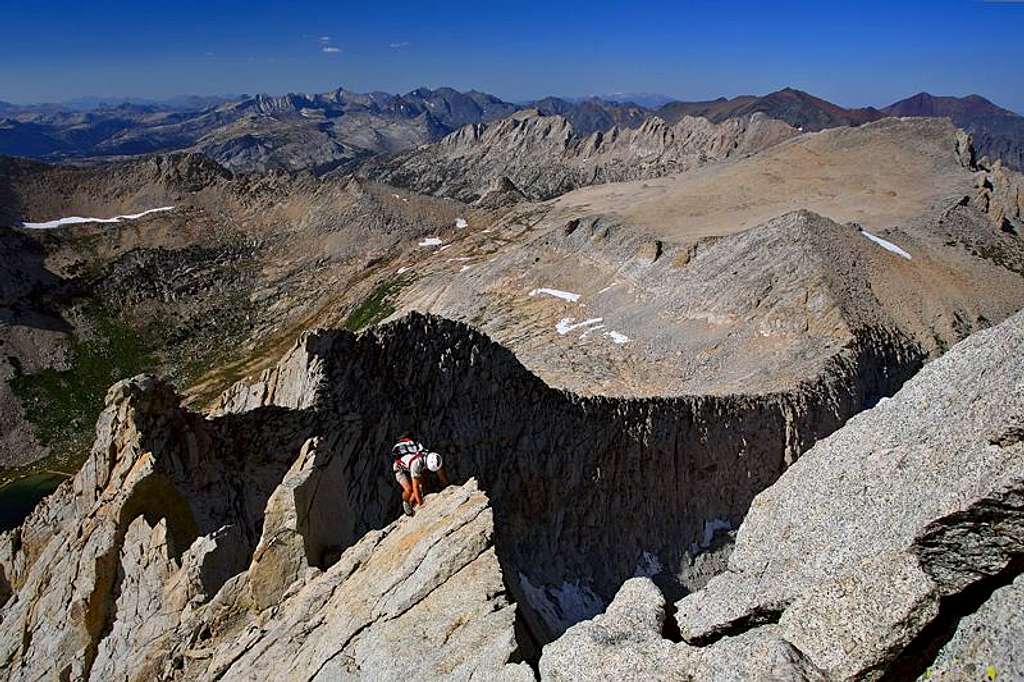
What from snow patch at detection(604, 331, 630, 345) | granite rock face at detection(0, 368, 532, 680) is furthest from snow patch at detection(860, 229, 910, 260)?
granite rock face at detection(0, 368, 532, 680)

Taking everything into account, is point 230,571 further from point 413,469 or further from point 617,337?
point 617,337

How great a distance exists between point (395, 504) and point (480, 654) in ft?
31.7

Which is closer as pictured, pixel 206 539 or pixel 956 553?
pixel 956 553

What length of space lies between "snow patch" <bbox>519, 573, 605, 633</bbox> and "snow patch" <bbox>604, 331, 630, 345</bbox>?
1094 inches

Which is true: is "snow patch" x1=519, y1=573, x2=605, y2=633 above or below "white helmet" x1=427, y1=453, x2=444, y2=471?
below

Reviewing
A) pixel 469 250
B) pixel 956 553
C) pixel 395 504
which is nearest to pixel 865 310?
pixel 395 504

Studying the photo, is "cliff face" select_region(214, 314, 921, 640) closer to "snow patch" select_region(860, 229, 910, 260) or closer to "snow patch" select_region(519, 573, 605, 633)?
"snow patch" select_region(519, 573, 605, 633)

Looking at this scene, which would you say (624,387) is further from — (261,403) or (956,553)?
(956,553)

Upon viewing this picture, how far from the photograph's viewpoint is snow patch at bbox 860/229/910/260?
5522cm

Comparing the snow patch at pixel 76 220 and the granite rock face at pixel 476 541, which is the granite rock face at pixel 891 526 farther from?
the snow patch at pixel 76 220

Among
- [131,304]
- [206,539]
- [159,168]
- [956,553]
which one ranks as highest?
[159,168]

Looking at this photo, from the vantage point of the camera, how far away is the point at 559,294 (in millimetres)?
67000

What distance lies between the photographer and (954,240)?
6350 cm

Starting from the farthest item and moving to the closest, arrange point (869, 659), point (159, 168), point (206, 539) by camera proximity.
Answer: point (159, 168)
point (206, 539)
point (869, 659)
